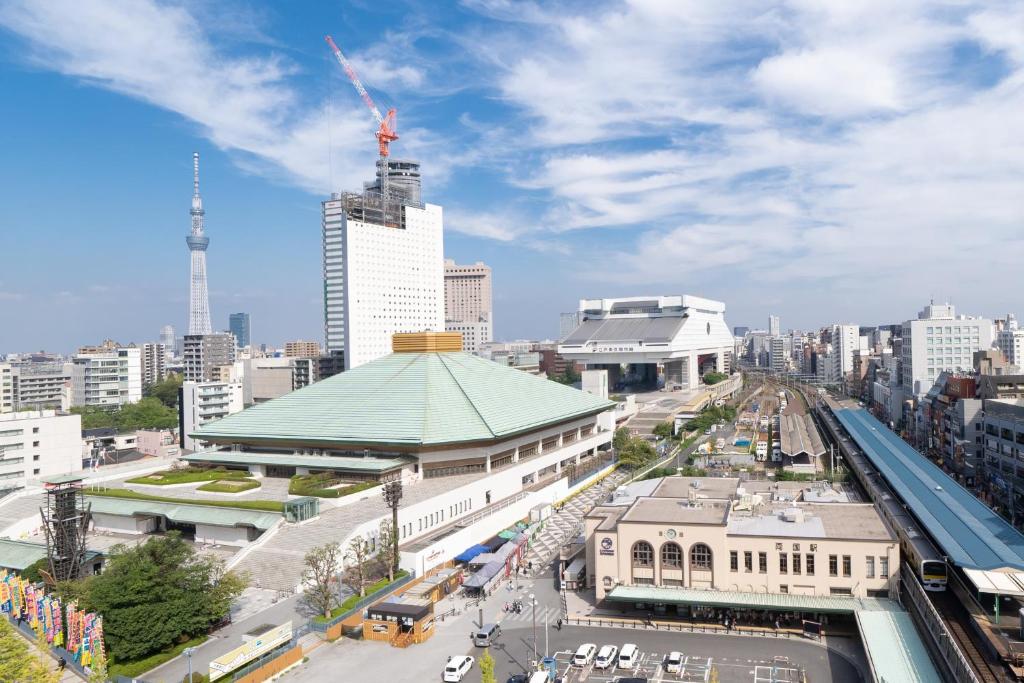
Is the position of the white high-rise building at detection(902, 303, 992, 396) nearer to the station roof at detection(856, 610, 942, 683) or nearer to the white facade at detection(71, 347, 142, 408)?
the station roof at detection(856, 610, 942, 683)

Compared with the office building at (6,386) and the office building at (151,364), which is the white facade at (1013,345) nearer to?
the office building at (6,386)

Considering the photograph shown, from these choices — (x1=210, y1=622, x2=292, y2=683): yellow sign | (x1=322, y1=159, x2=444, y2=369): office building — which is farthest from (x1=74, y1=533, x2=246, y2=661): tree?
(x1=322, y1=159, x2=444, y2=369): office building

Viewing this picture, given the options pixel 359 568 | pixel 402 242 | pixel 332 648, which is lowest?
pixel 332 648

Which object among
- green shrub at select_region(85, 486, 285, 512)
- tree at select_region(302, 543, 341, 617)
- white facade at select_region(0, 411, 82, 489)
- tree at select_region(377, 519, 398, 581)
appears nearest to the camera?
tree at select_region(302, 543, 341, 617)

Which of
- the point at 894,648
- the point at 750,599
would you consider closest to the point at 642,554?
the point at 750,599

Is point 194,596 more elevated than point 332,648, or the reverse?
point 194,596

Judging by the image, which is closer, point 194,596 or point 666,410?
point 194,596

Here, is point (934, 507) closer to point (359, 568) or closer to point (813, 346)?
point (359, 568)

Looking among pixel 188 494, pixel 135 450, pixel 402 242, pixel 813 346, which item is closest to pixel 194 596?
pixel 188 494
